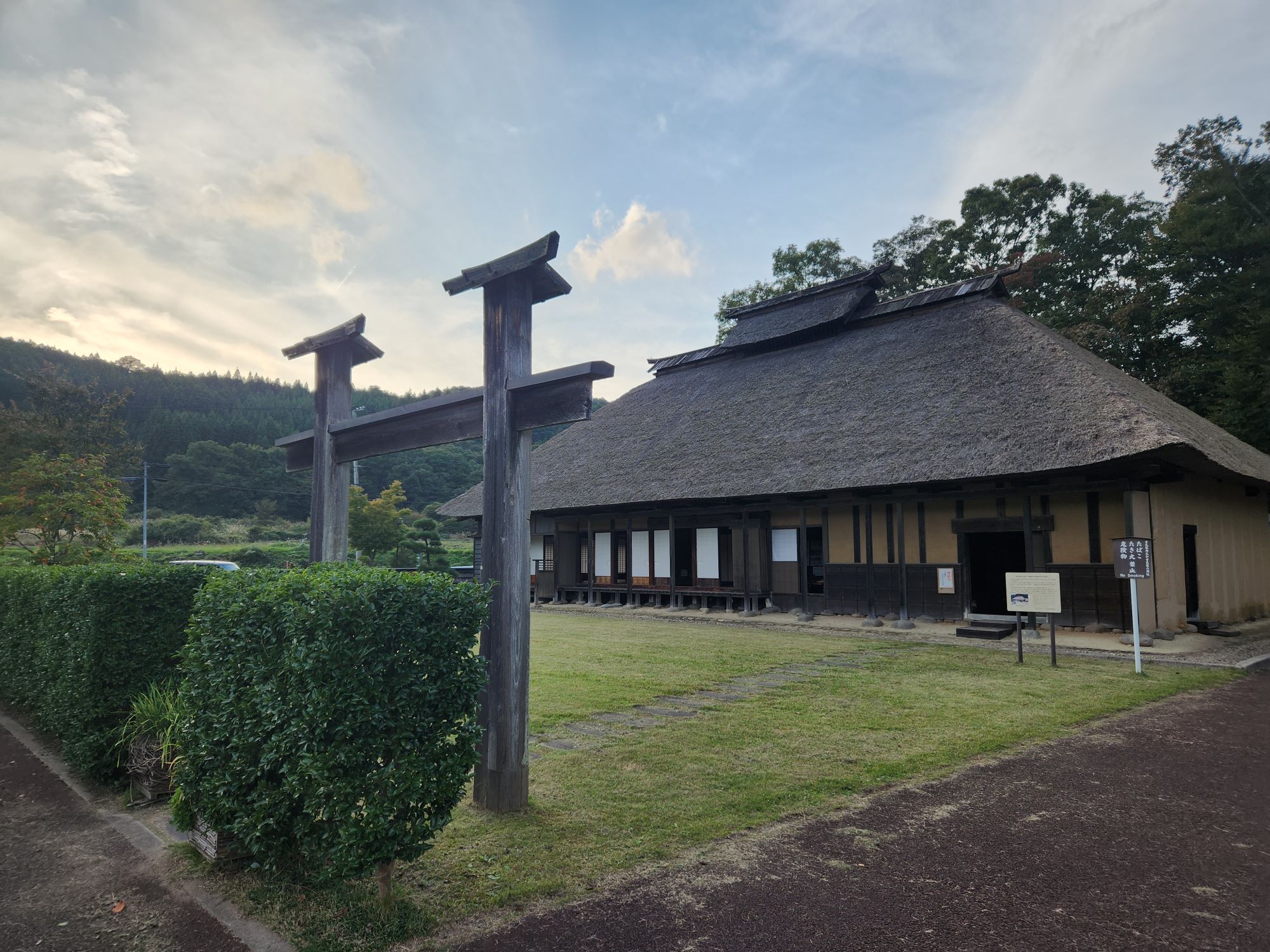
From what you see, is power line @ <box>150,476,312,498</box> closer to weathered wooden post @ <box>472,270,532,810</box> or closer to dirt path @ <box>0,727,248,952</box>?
dirt path @ <box>0,727,248,952</box>

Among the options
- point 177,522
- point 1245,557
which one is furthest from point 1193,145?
point 177,522

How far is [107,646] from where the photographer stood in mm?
5008

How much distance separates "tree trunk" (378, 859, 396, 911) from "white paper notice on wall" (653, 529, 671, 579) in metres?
16.0

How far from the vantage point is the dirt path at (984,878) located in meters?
2.94

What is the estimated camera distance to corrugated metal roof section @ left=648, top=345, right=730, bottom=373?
24.4 metres

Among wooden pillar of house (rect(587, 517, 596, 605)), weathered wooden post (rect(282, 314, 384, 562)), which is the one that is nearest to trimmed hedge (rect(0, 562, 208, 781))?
weathered wooden post (rect(282, 314, 384, 562))

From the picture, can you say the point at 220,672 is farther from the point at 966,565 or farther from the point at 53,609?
the point at 966,565

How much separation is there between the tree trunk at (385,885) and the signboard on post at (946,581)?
43.5 feet

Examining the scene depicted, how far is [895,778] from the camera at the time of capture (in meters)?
4.92

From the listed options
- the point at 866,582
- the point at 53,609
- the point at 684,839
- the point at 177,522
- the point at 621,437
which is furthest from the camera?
the point at 177,522

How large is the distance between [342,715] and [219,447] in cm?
6703

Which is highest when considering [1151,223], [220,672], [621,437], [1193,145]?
[1193,145]

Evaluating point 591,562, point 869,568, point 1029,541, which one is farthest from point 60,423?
point 1029,541

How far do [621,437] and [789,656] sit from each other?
497 inches
